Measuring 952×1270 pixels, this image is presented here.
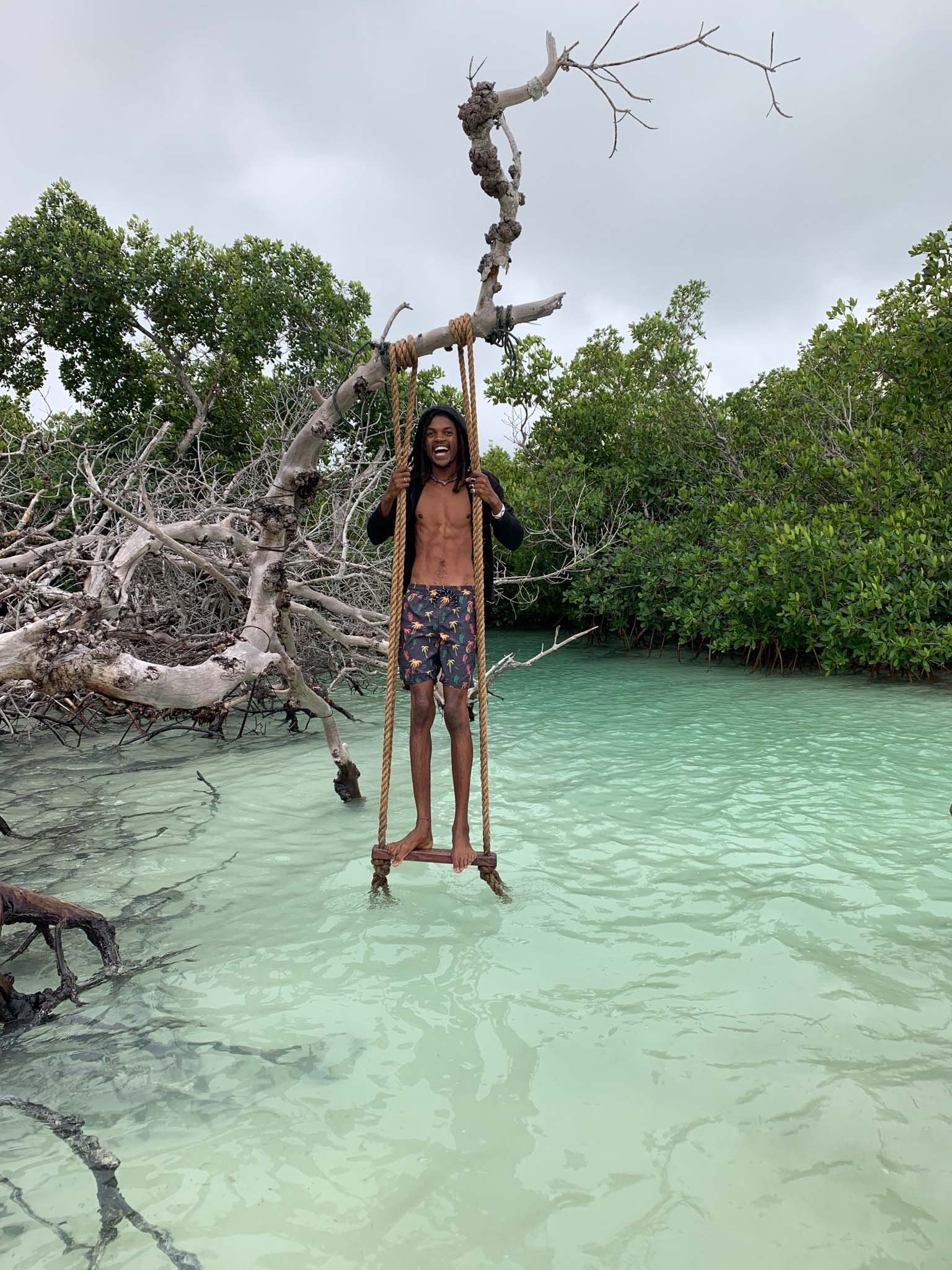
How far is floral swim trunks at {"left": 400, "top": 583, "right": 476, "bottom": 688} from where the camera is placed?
3900 millimetres

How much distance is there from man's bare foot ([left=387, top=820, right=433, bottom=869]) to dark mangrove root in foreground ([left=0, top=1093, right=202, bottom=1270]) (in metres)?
1.58

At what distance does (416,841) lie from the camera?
3.85 m

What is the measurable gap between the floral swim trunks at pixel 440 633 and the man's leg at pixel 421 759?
0.08 metres

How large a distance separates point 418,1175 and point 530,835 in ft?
10.2

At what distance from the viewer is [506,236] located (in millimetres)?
3836

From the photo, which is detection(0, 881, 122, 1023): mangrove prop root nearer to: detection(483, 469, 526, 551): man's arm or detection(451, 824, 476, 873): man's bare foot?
A: detection(451, 824, 476, 873): man's bare foot

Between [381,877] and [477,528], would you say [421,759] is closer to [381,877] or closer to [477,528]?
[381,877]

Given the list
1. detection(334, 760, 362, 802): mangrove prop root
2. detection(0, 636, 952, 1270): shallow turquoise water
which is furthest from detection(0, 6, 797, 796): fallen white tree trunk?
detection(0, 636, 952, 1270): shallow turquoise water

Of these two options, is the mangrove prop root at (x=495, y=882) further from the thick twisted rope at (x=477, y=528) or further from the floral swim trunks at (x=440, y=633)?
the floral swim trunks at (x=440, y=633)

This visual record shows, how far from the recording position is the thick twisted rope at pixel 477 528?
11.9 feet

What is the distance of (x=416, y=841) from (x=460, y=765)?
1.31ft

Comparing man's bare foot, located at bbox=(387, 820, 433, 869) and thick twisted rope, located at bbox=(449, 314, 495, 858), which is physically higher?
thick twisted rope, located at bbox=(449, 314, 495, 858)

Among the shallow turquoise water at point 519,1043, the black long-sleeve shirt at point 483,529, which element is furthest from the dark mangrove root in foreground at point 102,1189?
the black long-sleeve shirt at point 483,529

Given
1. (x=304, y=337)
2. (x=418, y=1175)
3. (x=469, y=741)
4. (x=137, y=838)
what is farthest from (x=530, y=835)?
(x=304, y=337)
